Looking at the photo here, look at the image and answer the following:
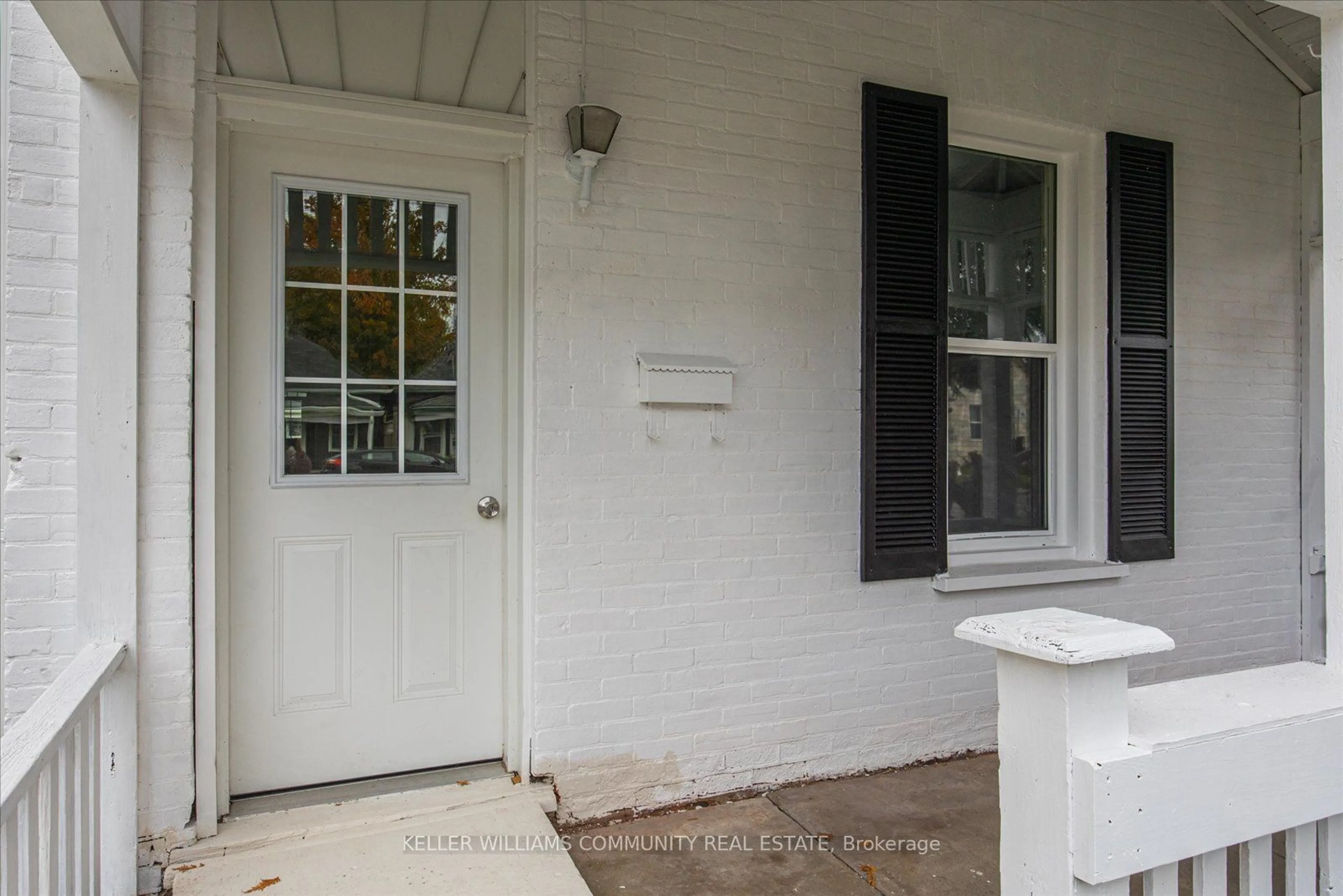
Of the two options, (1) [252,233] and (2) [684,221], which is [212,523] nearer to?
(1) [252,233]

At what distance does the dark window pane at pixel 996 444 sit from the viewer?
11.2 feet

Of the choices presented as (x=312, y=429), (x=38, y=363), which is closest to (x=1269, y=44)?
(x=312, y=429)

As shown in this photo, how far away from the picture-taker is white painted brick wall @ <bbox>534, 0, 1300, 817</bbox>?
8.90 ft

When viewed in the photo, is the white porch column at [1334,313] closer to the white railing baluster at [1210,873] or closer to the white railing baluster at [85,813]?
the white railing baluster at [1210,873]

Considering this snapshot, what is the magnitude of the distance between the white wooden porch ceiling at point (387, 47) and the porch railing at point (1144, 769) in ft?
7.37

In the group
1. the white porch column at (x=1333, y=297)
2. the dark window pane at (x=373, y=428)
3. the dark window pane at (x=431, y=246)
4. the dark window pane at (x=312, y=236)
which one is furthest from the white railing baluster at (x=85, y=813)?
the white porch column at (x=1333, y=297)

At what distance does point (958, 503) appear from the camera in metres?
3.43

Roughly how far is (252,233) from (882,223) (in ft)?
6.85

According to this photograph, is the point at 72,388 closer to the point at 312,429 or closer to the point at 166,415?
the point at 166,415

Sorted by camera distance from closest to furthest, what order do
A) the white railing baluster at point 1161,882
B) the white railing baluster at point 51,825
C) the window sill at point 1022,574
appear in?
the white railing baluster at point 1161,882 < the white railing baluster at point 51,825 < the window sill at point 1022,574

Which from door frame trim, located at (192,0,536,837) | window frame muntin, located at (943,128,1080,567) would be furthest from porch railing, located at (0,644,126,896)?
window frame muntin, located at (943,128,1080,567)

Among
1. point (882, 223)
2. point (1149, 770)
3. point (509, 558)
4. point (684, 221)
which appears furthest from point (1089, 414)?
point (1149, 770)

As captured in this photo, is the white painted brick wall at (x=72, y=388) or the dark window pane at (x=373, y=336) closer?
the white painted brick wall at (x=72, y=388)

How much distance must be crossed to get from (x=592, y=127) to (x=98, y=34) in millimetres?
1209
